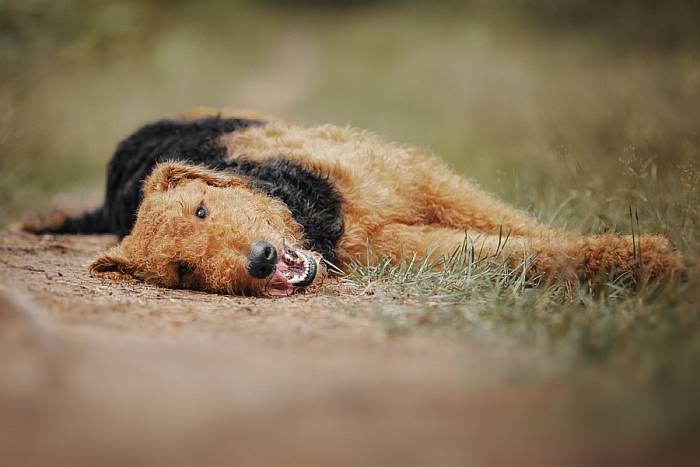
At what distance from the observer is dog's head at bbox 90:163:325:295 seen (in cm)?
259

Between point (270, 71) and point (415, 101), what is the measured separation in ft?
15.1

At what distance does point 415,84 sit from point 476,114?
246cm

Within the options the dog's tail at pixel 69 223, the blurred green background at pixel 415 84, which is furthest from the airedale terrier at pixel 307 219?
the dog's tail at pixel 69 223

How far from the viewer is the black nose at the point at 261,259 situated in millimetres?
2541

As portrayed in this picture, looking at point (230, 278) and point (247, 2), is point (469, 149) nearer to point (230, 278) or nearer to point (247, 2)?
point (230, 278)

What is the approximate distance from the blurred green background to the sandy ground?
1691mm

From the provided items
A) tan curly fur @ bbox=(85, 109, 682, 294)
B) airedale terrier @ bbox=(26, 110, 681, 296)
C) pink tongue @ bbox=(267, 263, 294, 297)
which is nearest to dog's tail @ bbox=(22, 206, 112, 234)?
airedale terrier @ bbox=(26, 110, 681, 296)

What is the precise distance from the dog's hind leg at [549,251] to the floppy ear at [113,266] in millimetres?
1061

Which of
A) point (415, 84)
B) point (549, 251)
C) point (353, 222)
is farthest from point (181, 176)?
point (415, 84)

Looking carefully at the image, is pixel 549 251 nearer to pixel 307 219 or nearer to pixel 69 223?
pixel 307 219

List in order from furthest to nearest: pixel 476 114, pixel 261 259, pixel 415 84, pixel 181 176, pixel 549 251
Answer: pixel 415 84
pixel 476 114
pixel 181 176
pixel 549 251
pixel 261 259

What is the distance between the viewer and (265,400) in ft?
4.70

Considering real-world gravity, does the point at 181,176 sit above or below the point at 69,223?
above

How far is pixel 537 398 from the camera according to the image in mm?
1416
